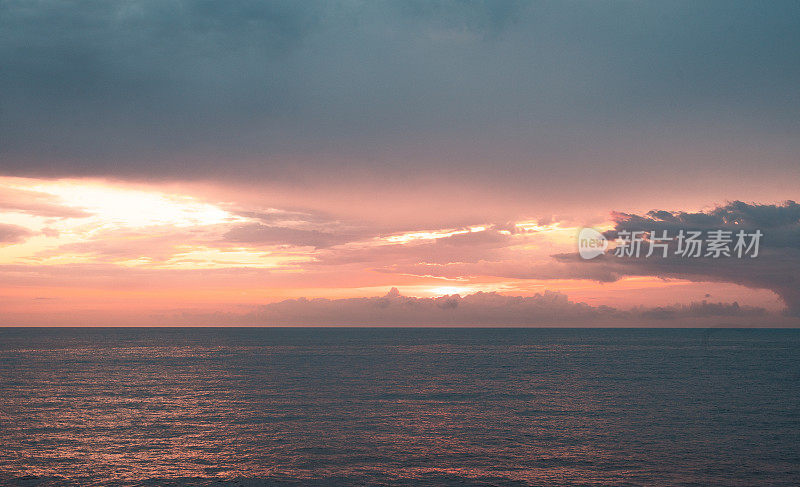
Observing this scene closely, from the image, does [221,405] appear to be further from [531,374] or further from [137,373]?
[531,374]

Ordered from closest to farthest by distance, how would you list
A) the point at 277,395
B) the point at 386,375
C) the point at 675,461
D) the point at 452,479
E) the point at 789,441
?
1. the point at 452,479
2. the point at 675,461
3. the point at 789,441
4. the point at 277,395
5. the point at 386,375

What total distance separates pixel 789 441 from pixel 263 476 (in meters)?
38.8

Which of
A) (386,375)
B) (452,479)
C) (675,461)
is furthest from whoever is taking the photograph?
(386,375)

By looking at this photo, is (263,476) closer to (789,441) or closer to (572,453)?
(572,453)

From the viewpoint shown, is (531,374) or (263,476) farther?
(531,374)

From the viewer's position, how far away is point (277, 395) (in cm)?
7081

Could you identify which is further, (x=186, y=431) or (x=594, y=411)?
(x=594, y=411)

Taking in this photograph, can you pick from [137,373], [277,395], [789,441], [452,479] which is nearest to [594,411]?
[789,441]

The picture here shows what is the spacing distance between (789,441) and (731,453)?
7.39 meters

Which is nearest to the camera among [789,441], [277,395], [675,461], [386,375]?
[675,461]

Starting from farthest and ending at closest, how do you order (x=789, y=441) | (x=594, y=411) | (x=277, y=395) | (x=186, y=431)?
(x=277, y=395), (x=594, y=411), (x=186, y=431), (x=789, y=441)

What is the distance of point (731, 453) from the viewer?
4103cm

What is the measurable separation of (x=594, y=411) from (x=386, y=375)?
4164cm

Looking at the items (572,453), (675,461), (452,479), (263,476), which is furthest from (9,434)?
(675,461)
